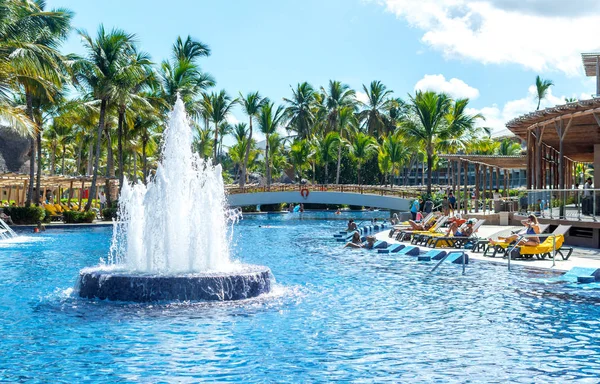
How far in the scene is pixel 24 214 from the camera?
34.4 m

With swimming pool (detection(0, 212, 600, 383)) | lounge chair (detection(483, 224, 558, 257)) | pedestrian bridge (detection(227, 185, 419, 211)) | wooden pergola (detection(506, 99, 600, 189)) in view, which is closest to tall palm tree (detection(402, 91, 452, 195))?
pedestrian bridge (detection(227, 185, 419, 211))

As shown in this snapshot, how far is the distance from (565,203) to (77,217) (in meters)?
25.0

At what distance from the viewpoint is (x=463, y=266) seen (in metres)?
17.4

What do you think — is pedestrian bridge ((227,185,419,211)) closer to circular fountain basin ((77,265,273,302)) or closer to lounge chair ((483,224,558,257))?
lounge chair ((483,224,558,257))

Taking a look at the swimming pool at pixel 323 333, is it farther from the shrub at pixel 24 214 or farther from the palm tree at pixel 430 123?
the palm tree at pixel 430 123

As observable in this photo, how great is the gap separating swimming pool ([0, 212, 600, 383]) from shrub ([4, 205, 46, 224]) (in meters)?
19.1

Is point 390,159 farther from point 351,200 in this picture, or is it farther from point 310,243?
point 310,243

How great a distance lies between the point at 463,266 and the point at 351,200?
37.4 meters

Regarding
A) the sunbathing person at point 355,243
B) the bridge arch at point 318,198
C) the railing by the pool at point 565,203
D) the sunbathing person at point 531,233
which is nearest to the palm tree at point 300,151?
the bridge arch at point 318,198

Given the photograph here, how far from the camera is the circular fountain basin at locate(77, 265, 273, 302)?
12.4 meters

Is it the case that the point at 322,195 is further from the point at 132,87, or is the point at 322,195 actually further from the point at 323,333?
the point at 323,333

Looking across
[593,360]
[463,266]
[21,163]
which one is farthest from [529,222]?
[21,163]

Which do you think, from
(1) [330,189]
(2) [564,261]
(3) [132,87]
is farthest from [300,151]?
(2) [564,261]

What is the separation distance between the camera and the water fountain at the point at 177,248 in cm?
1248
